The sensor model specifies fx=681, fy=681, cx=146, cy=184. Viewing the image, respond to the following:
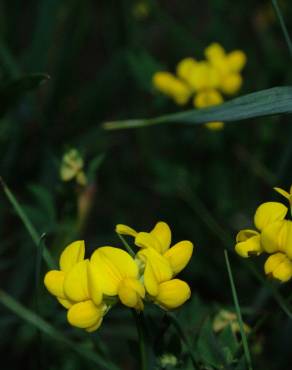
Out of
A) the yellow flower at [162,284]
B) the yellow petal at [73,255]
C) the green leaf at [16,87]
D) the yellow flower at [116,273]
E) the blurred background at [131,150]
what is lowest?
the blurred background at [131,150]

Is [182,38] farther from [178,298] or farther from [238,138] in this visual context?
[178,298]

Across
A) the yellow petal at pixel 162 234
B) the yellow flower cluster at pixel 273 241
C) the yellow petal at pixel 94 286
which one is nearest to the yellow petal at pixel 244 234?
the yellow flower cluster at pixel 273 241

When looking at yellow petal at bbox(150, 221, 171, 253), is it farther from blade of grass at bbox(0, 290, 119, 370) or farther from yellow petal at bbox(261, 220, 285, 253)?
blade of grass at bbox(0, 290, 119, 370)

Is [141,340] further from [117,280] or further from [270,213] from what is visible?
[270,213]

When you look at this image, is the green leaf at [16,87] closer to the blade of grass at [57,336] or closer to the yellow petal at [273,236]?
the blade of grass at [57,336]

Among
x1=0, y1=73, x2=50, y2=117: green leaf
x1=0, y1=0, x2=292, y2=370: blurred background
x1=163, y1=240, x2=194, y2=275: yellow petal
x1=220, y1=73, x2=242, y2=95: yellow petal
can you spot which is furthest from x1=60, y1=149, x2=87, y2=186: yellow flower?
x1=163, y1=240, x2=194, y2=275: yellow petal
